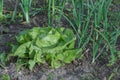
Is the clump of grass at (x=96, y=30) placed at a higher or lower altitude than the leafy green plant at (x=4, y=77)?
higher

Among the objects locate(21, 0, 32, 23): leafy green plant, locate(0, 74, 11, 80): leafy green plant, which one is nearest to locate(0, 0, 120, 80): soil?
locate(0, 74, 11, 80): leafy green plant

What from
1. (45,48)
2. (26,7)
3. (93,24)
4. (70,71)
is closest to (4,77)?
(45,48)

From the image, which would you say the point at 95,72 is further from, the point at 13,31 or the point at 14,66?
the point at 13,31

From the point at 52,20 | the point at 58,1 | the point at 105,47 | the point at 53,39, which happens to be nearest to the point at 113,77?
the point at 105,47

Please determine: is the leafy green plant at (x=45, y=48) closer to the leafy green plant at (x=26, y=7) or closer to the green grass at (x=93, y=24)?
the green grass at (x=93, y=24)

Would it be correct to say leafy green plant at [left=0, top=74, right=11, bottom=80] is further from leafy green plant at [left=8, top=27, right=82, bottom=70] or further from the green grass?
the green grass

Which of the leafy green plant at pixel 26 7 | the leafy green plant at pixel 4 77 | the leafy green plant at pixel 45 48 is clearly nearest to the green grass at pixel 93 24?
the leafy green plant at pixel 26 7

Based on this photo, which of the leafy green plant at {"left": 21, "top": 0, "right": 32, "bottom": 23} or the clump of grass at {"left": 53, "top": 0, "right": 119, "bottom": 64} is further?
the leafy green plant at {"left": 21, "top": 0, "right": 32, "bottom": 23}

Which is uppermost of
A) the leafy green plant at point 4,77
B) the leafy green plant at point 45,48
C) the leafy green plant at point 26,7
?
the leafy green plant at point 26,7

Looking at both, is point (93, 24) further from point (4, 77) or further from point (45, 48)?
point (4, 77)
